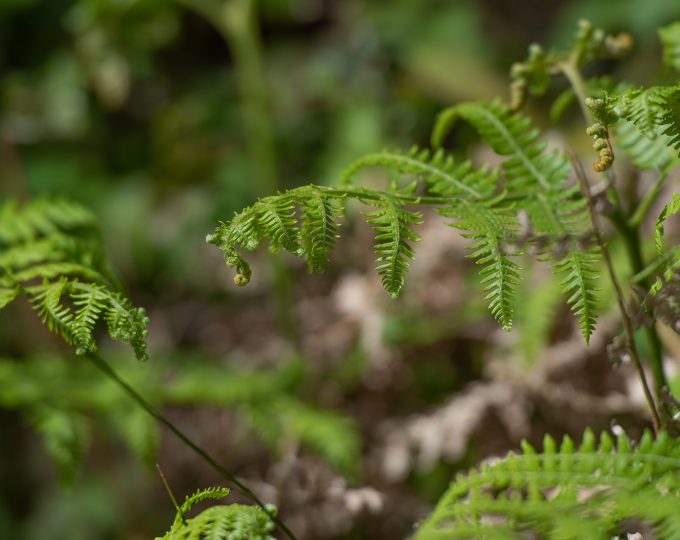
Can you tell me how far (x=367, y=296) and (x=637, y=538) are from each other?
2094mm

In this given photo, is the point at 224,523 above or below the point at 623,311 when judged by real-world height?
below

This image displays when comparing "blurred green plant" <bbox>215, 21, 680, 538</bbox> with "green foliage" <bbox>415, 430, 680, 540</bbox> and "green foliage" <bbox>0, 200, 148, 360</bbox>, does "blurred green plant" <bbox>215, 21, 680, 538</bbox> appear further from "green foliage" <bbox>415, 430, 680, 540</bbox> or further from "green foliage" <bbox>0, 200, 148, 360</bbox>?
"green foliage" <bbox>0, 200, 148, 360</bbox>

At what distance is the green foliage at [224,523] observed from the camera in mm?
1143

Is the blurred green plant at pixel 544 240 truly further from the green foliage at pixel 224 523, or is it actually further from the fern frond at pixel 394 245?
the green foliage at pixel 224 523

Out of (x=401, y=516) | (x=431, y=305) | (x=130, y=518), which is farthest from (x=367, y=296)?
(x=130, y=518)

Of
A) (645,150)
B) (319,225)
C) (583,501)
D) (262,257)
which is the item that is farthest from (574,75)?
(262,257)

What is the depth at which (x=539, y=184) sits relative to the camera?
1.48 meters

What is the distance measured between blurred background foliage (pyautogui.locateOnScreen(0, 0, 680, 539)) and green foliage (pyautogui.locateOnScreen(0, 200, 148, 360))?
632mm

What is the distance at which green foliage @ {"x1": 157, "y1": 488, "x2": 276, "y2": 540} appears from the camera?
114cm

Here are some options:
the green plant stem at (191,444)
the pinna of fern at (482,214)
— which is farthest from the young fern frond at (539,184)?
the green plant stem at (191,444)

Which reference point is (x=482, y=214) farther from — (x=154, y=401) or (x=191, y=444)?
(x=154, y=401)

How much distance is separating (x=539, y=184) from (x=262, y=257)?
263 centimetres

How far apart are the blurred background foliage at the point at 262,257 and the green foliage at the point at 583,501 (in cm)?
80

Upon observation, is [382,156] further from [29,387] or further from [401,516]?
[29,387]
